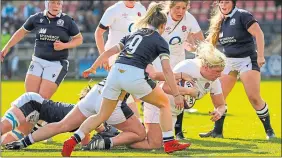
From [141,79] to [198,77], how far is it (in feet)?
4.15

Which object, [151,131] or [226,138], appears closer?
[151,131]

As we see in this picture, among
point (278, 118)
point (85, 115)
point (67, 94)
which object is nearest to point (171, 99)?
point (85, 115)

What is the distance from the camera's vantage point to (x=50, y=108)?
9617 mm

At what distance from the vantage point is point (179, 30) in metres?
11.6

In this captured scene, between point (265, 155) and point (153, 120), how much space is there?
161cm

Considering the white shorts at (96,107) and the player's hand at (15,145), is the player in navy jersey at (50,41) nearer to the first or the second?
the player's hand at (15,145)

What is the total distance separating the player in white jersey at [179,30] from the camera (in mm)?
11141

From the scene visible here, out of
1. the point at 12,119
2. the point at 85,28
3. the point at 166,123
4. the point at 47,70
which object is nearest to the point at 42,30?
the point at 47,70

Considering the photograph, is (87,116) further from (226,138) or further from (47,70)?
(226,138)

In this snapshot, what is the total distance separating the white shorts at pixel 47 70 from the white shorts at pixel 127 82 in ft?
8.38

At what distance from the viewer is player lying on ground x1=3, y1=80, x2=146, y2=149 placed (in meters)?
9.14

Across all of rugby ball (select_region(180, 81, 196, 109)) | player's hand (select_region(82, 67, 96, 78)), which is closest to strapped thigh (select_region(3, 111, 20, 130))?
player's hand (select_region(82, 67, 96, 78))

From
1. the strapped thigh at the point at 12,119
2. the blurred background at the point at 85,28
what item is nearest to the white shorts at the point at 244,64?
the strapped thigh at the point at 12,119

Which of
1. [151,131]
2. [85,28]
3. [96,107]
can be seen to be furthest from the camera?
[85,28]
